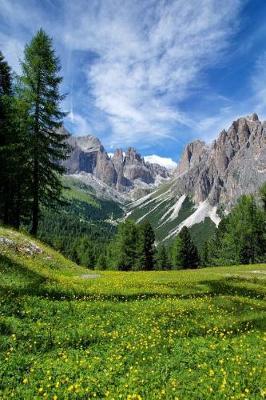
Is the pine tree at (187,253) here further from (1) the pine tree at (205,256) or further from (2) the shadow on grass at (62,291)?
(2) the shadow on grass at (62,291)

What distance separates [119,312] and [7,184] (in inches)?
1253

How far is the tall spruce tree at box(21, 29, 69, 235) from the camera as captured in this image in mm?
40375

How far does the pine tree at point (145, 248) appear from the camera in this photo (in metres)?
96.3

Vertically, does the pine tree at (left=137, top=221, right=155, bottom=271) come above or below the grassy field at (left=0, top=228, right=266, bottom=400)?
above

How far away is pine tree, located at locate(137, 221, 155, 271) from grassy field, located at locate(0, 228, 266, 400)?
75.0 m

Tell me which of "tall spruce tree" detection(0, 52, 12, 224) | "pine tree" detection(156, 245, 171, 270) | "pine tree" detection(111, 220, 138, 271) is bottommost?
"pine tree" detection(156, 245, 171, 270)

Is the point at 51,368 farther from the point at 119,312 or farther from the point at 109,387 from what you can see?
the point at 119,312

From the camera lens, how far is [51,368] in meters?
10.4

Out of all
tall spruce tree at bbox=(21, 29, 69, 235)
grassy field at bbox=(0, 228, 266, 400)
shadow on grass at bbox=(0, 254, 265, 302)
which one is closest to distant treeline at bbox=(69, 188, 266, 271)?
tall spruce tree at bbox=(21, 29, 69, 235)

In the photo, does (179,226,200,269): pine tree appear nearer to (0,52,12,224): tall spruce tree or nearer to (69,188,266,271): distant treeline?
(69,188,266,271): distant treeline

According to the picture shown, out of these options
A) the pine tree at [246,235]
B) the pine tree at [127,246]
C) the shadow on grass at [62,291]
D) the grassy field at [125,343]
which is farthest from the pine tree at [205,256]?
the grassy field at [125,343]

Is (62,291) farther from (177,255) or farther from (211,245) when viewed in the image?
(211,245)

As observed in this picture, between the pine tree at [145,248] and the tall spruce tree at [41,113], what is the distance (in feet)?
187

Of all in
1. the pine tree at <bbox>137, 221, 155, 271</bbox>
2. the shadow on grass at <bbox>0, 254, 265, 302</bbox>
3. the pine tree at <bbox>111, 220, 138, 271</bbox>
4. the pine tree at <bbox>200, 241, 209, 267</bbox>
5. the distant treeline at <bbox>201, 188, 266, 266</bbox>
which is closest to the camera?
the shadow on grass at <bbox>0, 254, 265, 302</bbox>
